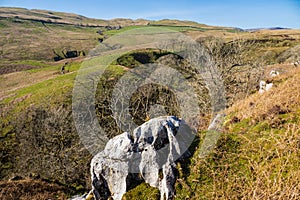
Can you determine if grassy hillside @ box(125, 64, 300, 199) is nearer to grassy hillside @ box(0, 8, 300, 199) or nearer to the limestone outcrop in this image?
grassy hillside @ box(0, 8, 300, 199)

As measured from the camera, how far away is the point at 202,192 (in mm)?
6371

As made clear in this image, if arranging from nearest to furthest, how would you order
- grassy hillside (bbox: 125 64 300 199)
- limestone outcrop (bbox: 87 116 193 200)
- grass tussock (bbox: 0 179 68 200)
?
grassy hillside (bbox: 125 64 300 199) → limestone outcrop (bbox: 87 116 193 200) → grass tussock (bbox: 0 179 68 200)

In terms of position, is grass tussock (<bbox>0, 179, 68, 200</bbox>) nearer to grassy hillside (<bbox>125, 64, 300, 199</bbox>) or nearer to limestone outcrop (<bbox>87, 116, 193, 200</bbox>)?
limestone outcrop (<bbox>87, 116, 193, 200</bbox>)

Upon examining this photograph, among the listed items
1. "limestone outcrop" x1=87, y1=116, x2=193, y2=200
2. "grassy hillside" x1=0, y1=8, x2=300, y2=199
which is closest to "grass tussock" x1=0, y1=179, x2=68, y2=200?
"grassy hillside" x1=0, y1=8, x2=300, y2=199

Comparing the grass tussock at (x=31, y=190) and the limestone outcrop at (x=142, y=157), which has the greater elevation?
the limestone outcrop at (x=142, y=157)

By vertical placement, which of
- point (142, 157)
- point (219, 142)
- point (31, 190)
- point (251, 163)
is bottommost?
point (31, 190)

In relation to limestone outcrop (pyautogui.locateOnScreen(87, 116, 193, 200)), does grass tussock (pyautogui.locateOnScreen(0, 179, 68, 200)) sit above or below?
below

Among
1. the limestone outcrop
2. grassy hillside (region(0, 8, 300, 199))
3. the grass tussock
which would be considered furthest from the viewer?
the grass tussock

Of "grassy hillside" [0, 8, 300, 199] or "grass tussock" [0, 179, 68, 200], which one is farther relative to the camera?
"grass tussock" [0, 179, 68, 200]

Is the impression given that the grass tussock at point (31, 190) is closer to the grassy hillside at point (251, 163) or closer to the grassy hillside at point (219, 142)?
the grassy hillside at point (219, 142)

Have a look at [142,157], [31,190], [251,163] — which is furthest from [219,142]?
[31,190]

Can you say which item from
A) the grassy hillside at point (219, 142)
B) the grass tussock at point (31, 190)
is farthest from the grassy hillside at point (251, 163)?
the grass tussock at point (31, 190)

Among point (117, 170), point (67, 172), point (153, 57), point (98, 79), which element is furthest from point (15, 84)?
point (117, 170)

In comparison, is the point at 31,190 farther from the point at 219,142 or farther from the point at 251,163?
the point at 251,163
